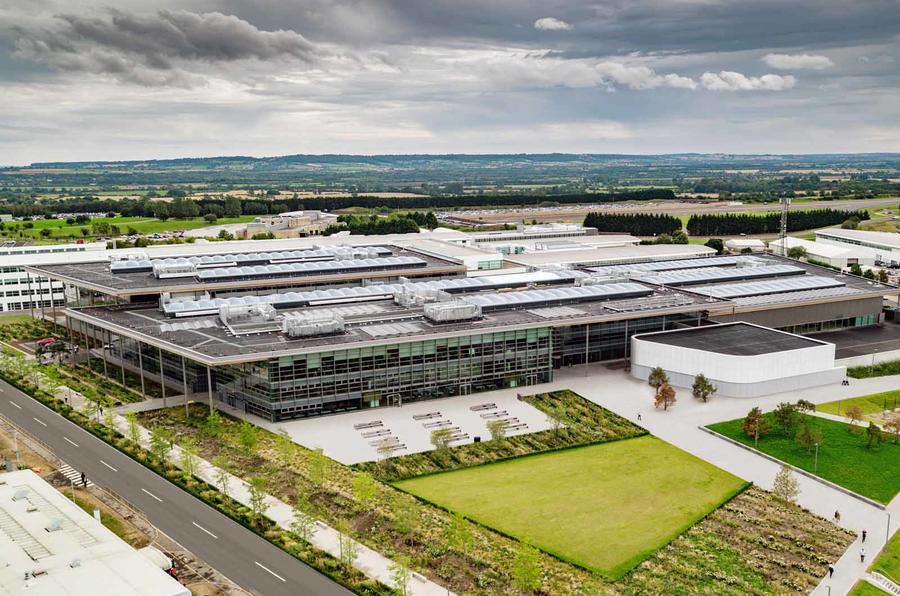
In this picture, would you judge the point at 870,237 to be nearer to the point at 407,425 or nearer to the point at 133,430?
the point at 407,425

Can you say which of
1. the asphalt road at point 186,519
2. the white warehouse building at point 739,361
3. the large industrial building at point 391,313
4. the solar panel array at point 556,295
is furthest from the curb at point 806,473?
the asphalt road at point 186,519

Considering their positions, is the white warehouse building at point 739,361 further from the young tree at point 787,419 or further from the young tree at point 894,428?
the young tree at point 894,428

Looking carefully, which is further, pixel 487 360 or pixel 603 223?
pixel 603 223

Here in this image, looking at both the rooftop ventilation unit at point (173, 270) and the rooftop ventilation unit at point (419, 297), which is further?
the rooftop ventilation unit at point (173, 270)

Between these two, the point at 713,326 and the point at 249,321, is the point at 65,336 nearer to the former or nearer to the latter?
the point at 249,321

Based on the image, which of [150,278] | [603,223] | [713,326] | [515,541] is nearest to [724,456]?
[515,541]

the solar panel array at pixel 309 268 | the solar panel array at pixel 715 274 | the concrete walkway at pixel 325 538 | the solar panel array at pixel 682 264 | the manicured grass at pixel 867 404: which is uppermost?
the solar panel array at pixel 309 268
